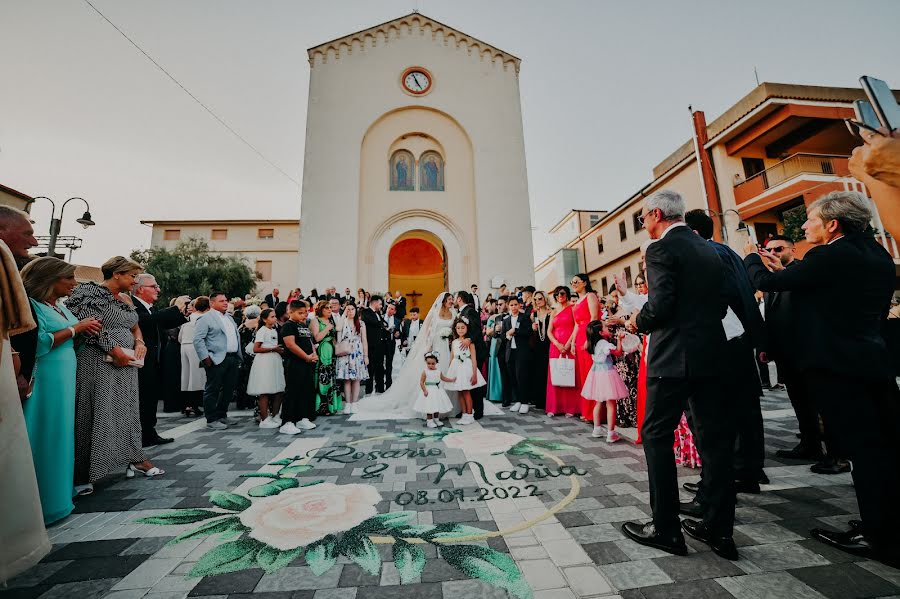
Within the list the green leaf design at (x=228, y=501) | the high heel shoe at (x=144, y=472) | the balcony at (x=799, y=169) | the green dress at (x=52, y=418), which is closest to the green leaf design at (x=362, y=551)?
the green leaf design at (x=228, y=501)

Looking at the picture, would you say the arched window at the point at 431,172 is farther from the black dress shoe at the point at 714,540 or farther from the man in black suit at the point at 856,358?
the black dress shoe at the point at 714,540

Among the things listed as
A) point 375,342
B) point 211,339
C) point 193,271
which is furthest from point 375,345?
point 193,271

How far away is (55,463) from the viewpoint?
277 cm

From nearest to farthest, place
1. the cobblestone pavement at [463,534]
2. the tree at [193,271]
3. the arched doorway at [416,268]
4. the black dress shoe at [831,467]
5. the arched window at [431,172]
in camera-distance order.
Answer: the cobblestone pavement at [463,534], the black dress shoe at [831,467], the arched window at [431,172], the tree at [193,271], the arched doorway at [416,268]

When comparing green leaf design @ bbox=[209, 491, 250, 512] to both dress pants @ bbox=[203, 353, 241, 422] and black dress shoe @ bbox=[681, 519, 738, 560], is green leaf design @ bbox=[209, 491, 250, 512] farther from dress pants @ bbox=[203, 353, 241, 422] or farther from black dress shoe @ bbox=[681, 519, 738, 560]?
dress pants @ bbox=[203, 353, 241, 422]

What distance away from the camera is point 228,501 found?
2879mm

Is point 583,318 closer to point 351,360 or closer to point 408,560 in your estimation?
point 408,560

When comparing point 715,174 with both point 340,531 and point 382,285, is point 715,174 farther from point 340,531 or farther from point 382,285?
point 340,531

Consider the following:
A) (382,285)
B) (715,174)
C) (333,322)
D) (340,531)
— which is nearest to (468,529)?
(340,531)

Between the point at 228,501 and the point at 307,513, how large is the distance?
735mm

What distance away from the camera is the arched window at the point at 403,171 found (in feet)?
54.7

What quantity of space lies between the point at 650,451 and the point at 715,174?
18219mm

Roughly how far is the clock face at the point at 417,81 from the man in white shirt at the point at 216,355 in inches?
580

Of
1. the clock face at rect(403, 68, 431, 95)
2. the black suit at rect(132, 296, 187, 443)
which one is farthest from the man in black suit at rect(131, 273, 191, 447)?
the clock face at rect(403, 68, 431, 95)
